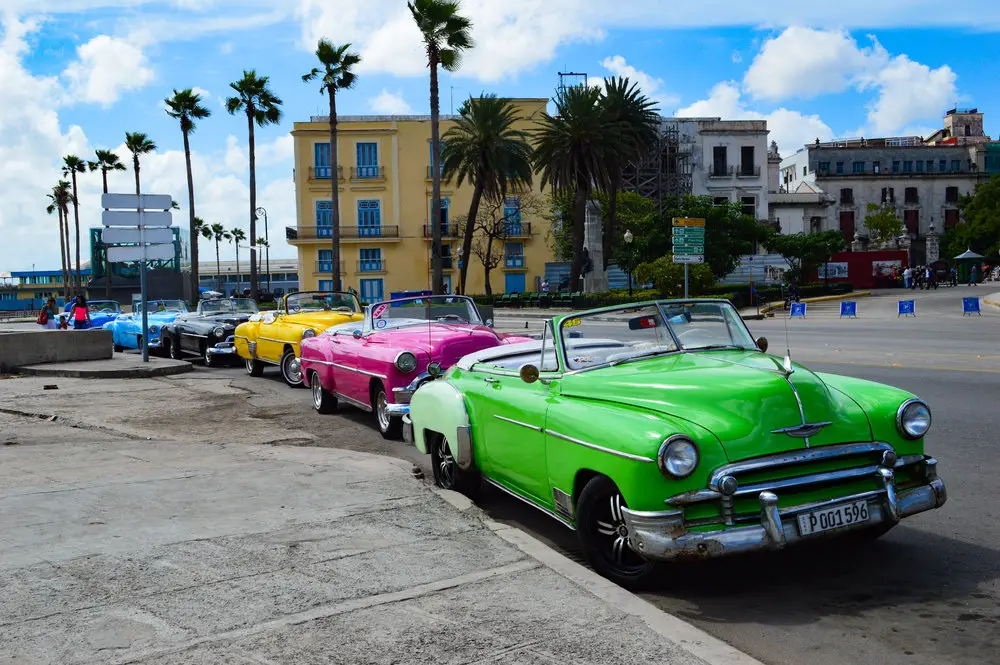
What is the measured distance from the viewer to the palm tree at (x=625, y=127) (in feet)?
159

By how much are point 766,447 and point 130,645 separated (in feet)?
9.88

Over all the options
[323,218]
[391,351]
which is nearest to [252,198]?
[323,218]

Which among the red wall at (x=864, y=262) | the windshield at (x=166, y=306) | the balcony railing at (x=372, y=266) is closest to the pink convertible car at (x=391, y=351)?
the windshield at (x=166, y=306)

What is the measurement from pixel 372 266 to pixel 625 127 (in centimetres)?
2344

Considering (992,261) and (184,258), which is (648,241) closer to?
(992,261)

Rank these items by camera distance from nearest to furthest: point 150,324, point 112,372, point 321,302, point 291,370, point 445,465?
1. point 445,465
2. point 291,370
3. point 321,302
4. point 112,372
5. point 150,324

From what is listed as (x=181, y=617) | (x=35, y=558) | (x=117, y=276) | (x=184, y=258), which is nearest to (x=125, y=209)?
(x=35, y=558)

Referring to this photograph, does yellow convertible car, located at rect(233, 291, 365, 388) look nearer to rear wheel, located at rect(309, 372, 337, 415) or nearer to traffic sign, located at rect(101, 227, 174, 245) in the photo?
rear wheel, located at rect(309, 372, 337, 415)

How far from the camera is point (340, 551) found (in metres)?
5.14

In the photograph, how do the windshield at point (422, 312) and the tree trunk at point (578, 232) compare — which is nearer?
the windshield at point (422, 312)

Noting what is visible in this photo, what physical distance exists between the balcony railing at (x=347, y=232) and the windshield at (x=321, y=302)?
48.2 metres

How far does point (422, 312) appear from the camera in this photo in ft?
37.3

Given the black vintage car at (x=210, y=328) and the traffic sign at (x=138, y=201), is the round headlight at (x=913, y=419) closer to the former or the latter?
the black vintage car at (x=210, y=328)

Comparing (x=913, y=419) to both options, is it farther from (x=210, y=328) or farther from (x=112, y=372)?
(x=210, y=328)
